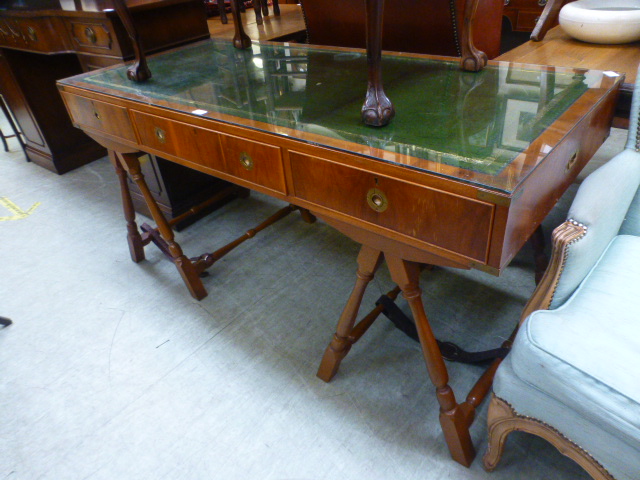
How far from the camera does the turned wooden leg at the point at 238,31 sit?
1611mm

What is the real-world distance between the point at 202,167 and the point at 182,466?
0.83 m

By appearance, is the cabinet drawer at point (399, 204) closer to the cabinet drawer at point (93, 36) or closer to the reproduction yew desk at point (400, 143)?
the reproduction yew desk at point (400, 143)

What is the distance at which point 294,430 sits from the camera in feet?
4.20

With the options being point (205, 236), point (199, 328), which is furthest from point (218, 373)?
point (205, 236)

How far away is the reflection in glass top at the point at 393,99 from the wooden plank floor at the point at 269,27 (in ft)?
2.17

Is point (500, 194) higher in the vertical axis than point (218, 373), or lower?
higher

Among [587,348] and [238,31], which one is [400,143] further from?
[238,31]

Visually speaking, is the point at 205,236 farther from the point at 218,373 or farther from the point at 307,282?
the point at 218,373

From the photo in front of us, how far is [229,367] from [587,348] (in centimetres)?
107

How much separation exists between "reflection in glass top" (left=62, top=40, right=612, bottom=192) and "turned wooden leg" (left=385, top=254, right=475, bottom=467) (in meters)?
0.29

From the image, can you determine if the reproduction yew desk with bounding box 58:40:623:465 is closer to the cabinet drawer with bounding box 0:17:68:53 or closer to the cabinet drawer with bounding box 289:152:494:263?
the cabinet drawer with bounding box 289:152:494:263

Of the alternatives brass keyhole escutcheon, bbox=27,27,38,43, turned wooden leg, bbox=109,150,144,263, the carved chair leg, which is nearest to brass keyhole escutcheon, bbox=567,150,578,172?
the carved chair leg

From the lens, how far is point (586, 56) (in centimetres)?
138

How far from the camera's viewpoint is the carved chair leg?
0.91m
